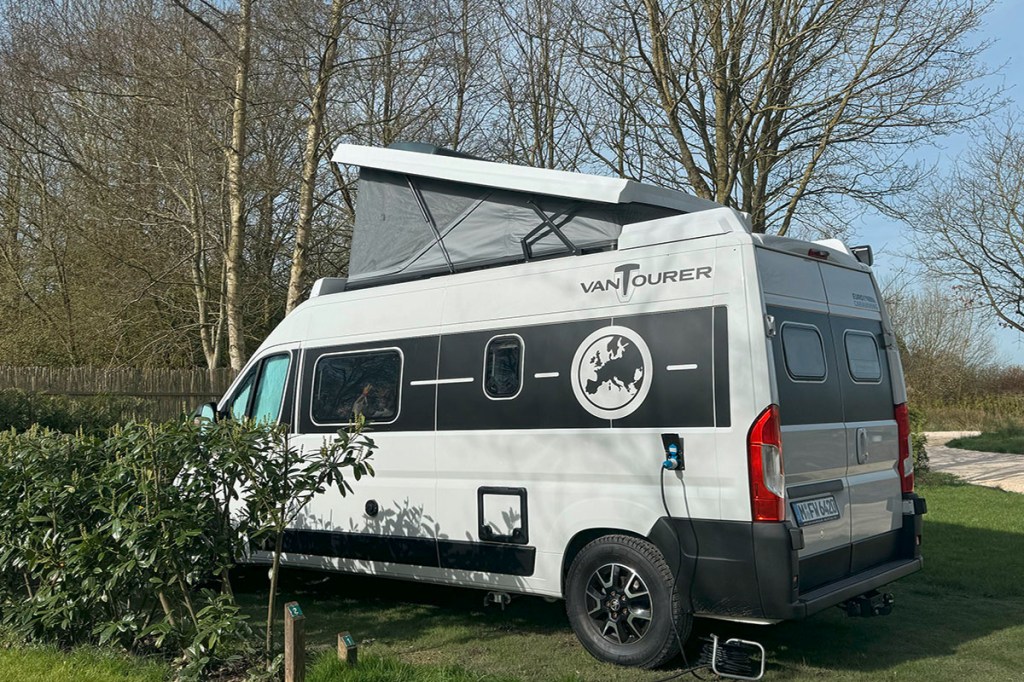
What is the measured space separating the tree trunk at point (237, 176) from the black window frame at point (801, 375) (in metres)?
10.2

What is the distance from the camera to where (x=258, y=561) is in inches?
303

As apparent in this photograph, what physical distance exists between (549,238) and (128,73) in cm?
1106

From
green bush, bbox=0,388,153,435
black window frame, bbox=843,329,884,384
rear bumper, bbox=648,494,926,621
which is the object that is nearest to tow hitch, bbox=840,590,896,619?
rear bumper, bbox=648,494,926,621

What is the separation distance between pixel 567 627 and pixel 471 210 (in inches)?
123

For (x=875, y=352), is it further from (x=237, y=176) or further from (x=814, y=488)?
(x=237, y=176)

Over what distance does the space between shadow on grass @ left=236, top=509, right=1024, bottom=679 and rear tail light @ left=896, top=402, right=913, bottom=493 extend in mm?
1059

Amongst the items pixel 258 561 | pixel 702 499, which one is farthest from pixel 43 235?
pixel 702 499

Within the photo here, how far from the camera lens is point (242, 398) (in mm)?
8328

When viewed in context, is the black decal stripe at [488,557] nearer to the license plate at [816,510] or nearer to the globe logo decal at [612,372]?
the globe logo decal at [612,372]

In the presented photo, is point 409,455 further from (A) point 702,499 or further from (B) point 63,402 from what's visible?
(B) point 63,402

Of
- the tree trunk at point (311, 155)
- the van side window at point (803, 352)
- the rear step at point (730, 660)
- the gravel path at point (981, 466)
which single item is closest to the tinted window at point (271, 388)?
the rear step at point (730, 660)

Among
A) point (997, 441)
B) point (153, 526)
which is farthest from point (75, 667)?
point (997, 441)

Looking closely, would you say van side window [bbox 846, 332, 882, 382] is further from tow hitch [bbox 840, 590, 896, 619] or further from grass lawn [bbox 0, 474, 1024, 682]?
grass lawn [bbox 0, 474, 1024, 682]

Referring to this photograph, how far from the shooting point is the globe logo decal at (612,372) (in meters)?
5.75
